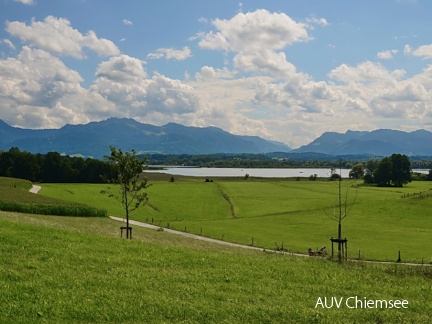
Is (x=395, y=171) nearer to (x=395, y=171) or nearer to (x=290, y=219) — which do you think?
(x=395, y=171)

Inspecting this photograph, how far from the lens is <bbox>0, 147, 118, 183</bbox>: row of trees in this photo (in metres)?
162

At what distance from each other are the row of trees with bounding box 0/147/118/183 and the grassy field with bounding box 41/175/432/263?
4246 centimetres

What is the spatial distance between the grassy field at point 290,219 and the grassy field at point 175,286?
3390cm

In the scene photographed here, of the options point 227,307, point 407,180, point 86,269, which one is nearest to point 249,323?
point 227,307

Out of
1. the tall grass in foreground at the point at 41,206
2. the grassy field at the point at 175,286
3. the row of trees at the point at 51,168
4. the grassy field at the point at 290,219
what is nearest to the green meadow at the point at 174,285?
Result: the grassy field at the point at 175,286

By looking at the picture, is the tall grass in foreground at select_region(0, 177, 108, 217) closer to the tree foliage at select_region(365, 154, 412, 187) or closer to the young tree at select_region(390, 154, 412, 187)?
the tree foliage at select_region(365, 154, 412, 187)

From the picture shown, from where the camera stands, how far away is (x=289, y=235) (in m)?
74.0

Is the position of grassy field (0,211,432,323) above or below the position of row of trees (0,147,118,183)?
below

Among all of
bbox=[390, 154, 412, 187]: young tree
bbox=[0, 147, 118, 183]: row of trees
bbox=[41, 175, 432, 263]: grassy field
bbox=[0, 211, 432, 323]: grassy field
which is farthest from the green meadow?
bbox=[390, 154, 412, 187]: young tree

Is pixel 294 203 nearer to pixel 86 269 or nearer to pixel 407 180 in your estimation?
pixel 407 180

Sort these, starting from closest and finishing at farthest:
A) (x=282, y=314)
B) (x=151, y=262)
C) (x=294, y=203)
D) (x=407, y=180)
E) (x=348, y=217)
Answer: (x=282, y=314) < (x=151, y=262) < (x=348, y=217) < (x=294, y=203) < (x=407, y=180)

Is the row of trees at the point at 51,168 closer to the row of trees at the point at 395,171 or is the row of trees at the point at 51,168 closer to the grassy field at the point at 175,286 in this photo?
the row of trees at the point at 395,171

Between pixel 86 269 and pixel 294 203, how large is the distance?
4358 inches

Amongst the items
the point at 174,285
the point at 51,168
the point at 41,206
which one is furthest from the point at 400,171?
the point at 174,285
